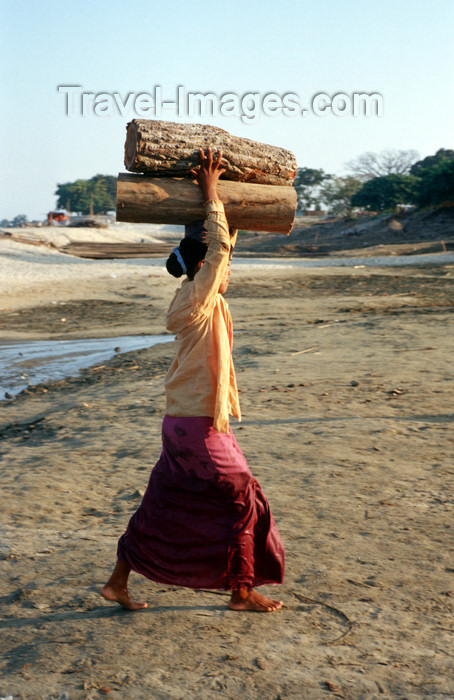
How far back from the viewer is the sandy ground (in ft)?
7.86

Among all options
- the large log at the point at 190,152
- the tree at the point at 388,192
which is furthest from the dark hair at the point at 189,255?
the tree at the point at 388,192

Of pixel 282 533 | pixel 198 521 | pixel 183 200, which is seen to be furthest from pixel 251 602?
pixel 183 200

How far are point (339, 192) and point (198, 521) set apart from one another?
58592 millimetres

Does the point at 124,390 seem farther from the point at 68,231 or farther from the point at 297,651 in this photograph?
the point at 68,231

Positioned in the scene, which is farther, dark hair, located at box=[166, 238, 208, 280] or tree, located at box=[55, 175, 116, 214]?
tree, located at box=[55, 175, 116, 214]

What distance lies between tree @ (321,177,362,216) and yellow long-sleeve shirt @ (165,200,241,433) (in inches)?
2247

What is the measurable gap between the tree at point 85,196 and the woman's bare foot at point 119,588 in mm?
75156

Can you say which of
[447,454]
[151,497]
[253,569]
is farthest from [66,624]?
[447,454]

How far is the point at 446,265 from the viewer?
74.4 feet

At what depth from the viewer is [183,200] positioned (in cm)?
285

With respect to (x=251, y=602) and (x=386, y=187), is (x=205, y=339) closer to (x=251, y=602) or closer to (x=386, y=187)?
(x=251, y=602)

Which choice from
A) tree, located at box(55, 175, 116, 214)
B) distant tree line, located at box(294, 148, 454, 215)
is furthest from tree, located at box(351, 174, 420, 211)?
tree, located at box(55, 175, 116, 214)

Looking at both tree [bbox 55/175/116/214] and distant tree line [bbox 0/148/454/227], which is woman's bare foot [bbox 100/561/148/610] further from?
tree [bbox 55/175/116/214]

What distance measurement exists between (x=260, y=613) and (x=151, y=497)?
642mm
